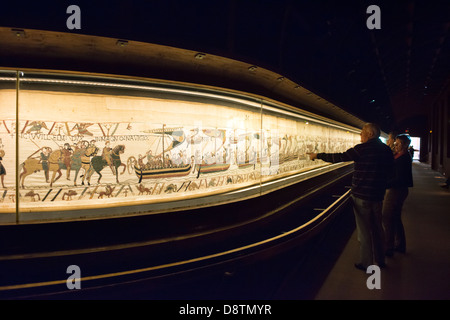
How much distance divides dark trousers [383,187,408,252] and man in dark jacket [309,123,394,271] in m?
0.85

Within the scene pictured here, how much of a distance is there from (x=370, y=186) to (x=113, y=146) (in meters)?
3.46

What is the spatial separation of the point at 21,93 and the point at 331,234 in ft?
19.5

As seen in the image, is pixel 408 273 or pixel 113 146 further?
pixel 408 273

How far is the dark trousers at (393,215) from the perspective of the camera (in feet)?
16.2

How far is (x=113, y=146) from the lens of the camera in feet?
13.3

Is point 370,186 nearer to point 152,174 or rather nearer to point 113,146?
point 152,174

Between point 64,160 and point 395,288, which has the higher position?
point 64,160

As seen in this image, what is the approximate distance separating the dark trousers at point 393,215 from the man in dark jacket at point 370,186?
85 cm

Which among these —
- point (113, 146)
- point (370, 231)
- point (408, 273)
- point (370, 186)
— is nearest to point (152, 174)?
point (113, 146)

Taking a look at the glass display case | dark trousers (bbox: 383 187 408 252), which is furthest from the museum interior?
dark trousers (bbox: 383 187 408 252)

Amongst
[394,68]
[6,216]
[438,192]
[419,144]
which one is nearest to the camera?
[6,216]
